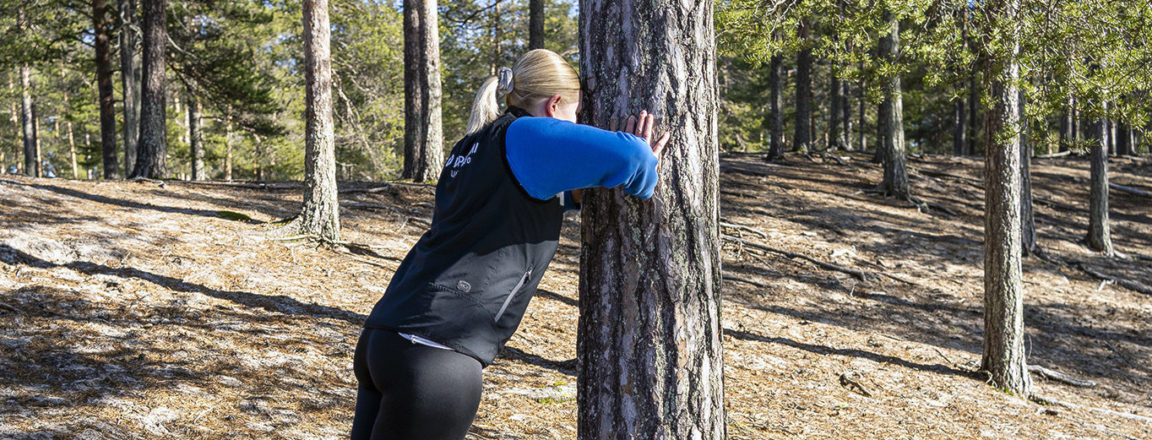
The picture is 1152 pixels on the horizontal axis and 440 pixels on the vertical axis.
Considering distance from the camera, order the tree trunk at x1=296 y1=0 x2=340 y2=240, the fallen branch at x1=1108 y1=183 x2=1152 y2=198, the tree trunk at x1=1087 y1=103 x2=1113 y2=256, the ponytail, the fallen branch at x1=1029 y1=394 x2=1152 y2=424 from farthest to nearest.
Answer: the fallen branch at x1=1108 y1=183 x2=1152 y2=198 → the tree trunk at x1=1087 y1=103 x2=1113 y2=256 → the tree trunk at x1=296 y1=0 x2=340 y2=240 → the fallen branch at x1=1029 y1=394 x2=1152 y2=424 → the ponytail

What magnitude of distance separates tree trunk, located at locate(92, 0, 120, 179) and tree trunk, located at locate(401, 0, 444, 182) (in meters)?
7.49

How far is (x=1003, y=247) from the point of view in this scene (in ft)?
23.9

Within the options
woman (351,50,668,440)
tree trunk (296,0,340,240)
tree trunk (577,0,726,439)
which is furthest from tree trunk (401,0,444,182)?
woman (351,50,668,440)

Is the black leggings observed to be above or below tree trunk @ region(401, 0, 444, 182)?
below

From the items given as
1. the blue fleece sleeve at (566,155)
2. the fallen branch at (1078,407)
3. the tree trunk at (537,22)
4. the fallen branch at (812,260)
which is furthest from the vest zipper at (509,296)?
the tree trunk at (537,22)

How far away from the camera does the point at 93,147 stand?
75.3 feet

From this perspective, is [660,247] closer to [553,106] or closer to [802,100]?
[553,106]

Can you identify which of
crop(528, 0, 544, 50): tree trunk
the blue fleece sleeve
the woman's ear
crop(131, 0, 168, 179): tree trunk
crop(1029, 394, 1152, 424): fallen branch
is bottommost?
crop(1029, 394, 1152, 424): fallen branch

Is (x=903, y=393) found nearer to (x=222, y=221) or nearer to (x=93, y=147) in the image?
(x=222, y=221)

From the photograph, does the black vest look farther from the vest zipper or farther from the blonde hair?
the blonde hair

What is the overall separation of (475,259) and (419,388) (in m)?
0.38

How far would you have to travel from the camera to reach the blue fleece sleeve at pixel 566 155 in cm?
199

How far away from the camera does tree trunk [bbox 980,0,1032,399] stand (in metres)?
6.96

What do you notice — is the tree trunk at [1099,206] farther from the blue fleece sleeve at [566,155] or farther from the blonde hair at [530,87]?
the blue fleece sleeve at [566,155]
